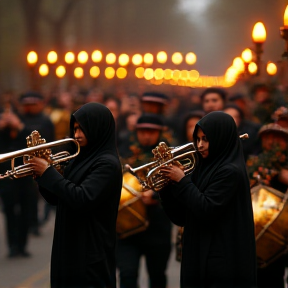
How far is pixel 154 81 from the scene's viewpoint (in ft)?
112

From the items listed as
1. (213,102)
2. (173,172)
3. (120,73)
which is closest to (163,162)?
(173,172)

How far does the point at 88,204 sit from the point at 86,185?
0.12m

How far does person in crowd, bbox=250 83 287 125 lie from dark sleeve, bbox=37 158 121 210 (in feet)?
12.1

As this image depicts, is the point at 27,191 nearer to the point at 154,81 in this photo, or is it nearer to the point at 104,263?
the point at 104,263

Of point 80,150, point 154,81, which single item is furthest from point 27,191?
point 154,81

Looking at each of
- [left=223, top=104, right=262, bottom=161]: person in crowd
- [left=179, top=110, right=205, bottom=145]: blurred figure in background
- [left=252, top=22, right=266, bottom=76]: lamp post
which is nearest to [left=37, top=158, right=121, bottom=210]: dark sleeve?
[left=223, top=104, right=262, bottom=161]: person in crowd

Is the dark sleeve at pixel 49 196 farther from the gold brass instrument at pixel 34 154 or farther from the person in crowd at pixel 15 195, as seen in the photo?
the person in crowd at pixel 15 195

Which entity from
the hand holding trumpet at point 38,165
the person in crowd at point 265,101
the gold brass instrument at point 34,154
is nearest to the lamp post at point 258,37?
the person in crowd at point 265,101

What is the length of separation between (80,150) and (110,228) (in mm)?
503

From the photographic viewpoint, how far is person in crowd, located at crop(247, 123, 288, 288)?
6.55 metres

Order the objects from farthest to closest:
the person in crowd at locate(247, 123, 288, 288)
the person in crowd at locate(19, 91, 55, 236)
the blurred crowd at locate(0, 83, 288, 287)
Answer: the person in crowd at locate(19, 91, 55, 236) < the blurred crowd at locate(0, 83, 288, 287) < the person in crowd at locate(247, 123, 288, 288)

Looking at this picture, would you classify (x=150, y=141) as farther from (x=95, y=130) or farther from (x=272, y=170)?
(x=95, y=130)

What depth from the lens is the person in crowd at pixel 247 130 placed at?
26.4 ft

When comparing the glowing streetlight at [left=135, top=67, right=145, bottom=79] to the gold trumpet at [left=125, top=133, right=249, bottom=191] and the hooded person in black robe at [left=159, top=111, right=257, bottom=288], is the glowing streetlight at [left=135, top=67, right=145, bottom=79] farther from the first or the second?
the hooded person in black robe at [left=159, top=111, right=257, bottom=288]
